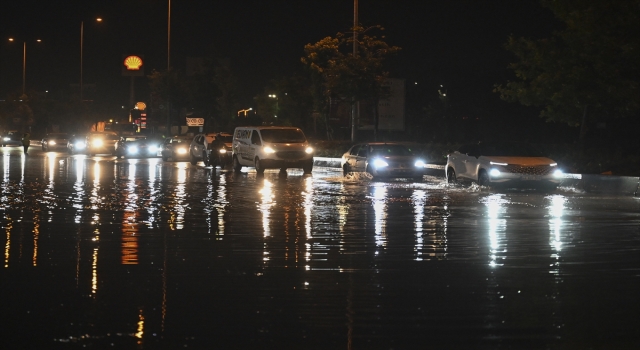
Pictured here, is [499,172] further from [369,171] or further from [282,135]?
[282,135]

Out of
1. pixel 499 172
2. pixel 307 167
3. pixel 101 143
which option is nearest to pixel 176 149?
pixel 101 143

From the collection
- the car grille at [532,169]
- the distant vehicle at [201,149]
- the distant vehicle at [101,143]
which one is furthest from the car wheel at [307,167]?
the distant vehicle at [101,143]

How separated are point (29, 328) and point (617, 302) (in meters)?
5.38

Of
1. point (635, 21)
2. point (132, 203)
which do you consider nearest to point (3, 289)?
point (132, 203)

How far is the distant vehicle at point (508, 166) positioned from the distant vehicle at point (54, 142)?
1985 inches

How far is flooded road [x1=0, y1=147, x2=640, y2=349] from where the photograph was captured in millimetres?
8133

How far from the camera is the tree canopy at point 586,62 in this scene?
33969 millimetres

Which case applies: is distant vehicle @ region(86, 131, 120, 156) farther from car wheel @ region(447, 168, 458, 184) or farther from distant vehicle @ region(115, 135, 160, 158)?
car wheel @ region(447, 168, 458, 184)

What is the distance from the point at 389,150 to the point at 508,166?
24.9ft

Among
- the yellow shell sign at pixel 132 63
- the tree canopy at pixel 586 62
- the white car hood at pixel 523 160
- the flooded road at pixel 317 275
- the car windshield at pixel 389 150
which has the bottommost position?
the flooded road at pixel 317 275

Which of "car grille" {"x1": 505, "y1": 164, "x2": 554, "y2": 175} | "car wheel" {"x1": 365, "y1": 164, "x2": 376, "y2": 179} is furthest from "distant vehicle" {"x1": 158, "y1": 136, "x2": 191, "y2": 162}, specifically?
"car grille" {"x1": 505, "y1": 164, "x2": 554, "y2": 175}

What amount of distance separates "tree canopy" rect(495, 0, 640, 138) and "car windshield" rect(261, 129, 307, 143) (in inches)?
357

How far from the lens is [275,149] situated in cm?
3728

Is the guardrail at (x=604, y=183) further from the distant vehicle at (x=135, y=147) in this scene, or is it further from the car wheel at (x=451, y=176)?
the distant vehicle at (x=135, y=147)
